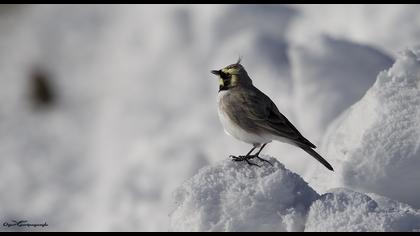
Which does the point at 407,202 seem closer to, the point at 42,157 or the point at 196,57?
the point at 196,57

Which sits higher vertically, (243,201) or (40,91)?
(40,91)

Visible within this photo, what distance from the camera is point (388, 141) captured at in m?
5.54

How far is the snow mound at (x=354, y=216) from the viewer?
4.35m

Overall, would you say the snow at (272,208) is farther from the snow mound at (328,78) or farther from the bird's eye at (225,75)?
the snow mound at (328,78)

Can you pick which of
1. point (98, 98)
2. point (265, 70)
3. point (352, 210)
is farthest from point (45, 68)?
point (352, 210)

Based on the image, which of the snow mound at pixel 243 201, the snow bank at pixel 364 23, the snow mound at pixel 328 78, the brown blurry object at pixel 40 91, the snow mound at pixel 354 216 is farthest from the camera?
the brown blurry object at pixel 40 91

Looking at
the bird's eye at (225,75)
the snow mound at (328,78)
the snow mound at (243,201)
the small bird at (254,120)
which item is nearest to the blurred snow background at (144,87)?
the snow mound at (328,78)

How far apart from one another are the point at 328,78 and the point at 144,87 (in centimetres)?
471

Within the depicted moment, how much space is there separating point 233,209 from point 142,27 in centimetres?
1042

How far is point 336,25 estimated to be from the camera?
555 inches

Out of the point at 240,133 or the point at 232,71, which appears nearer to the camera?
the point at 240,133

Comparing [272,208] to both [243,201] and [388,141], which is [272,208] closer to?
[243,201]

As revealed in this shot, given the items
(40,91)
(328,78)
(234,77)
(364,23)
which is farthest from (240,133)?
(40,91)

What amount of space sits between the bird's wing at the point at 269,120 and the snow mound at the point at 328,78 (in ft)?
12.4
